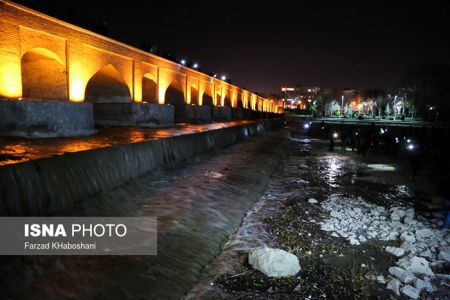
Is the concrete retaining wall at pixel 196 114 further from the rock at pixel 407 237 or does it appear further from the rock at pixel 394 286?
the rock at pixel 394 286

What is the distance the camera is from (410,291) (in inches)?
176

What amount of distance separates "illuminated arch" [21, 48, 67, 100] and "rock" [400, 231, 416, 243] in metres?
12.6

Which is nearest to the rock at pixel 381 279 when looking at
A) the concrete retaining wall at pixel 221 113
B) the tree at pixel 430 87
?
the concrete retaining wall at pixel 221 113

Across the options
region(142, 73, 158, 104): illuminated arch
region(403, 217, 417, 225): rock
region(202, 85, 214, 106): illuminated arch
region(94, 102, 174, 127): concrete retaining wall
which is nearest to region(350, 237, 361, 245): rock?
region(403, 217, 417, 225): rock

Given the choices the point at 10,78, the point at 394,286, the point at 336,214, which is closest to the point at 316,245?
the point at 394,286

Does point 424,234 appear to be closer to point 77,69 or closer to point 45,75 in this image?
point 77,69

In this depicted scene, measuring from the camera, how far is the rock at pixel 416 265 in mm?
5004

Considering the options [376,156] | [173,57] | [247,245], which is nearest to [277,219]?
[247,245]

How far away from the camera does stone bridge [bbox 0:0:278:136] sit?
1055 centimetres

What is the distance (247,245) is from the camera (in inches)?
237

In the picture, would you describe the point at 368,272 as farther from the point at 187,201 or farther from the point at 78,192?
the point at 78,192

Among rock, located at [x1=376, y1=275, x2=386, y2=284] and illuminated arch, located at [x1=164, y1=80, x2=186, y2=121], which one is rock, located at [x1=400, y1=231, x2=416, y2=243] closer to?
rock, located at [x1=376, y1=275, x2=386, y2=284]

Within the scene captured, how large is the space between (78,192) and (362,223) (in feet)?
19.2

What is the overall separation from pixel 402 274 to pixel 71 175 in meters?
5.63
